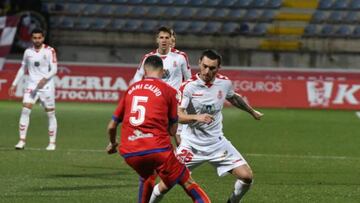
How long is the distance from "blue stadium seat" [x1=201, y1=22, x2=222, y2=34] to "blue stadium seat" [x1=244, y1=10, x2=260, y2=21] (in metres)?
1.17

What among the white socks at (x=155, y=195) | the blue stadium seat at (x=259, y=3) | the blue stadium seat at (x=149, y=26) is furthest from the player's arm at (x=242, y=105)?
the blue stadium seat at (x=259, y=3)

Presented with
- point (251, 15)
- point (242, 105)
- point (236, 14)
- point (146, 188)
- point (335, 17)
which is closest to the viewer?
point (146, 188)

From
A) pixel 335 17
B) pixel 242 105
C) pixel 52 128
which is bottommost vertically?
pixel 52 128

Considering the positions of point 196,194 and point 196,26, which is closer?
point 196,194

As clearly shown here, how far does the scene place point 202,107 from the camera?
370 inches

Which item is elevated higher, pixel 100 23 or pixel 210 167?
pixel 100 23

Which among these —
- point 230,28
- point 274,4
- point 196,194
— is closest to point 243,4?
point 274,4

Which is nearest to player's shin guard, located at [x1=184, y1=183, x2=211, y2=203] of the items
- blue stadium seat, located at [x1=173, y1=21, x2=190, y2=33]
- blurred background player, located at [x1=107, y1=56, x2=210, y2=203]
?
blurred background player, located at [x1=107, y1=56, x2=210, y2=203]

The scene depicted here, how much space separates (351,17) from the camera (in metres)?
35.4

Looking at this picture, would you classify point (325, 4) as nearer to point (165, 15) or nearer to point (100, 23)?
point (165, 15)

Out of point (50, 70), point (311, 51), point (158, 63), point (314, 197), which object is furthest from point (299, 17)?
point (158, 63)

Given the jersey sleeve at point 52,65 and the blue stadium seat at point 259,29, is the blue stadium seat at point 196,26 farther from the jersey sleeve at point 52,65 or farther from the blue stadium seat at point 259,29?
the jersey sleeve at point 52,65

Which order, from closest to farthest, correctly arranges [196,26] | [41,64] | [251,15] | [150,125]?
[150,125]
[41,64]
[196,26]
[251,15]

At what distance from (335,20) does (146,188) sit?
2805 centimetres
